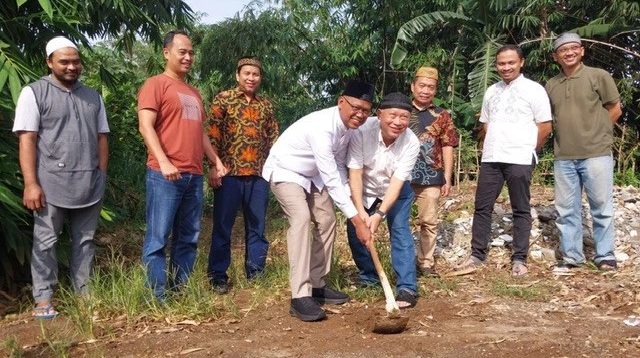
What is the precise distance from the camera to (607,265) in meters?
5.00

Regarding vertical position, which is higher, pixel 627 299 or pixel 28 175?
pixel 28 175

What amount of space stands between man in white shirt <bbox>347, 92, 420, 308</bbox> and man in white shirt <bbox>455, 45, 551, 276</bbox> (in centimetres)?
98

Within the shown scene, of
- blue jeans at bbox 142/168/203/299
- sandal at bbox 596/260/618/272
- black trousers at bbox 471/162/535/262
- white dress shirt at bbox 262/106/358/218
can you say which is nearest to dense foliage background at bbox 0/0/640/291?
blue jeans at bbox 142/168/203/299

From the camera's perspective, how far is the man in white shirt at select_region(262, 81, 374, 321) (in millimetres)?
3811

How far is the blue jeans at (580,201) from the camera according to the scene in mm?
4867

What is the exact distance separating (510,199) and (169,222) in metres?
2.72

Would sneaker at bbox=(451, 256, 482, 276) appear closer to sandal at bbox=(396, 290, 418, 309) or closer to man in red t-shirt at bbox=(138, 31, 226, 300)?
sandal at bbox=(396, 290, 418, 309)

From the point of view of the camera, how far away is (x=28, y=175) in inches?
146

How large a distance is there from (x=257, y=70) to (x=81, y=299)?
198 centimetres

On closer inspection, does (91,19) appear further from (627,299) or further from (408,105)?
(627,299)

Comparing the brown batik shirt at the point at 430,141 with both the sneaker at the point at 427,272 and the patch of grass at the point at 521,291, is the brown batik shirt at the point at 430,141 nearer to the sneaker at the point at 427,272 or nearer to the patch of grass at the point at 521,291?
the sneaker at the point at 427,272

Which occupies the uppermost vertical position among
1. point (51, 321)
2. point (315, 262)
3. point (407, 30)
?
point (407, 30)

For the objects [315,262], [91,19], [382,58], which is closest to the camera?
[315,262]

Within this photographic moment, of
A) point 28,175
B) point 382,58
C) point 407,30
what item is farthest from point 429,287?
point 382,58
